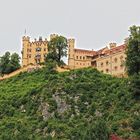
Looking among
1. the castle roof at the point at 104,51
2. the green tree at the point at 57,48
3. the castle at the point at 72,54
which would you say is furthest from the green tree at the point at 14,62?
the castle roof at the point at 104,51

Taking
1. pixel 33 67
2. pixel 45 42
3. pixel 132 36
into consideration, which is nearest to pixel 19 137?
pixel 132 36

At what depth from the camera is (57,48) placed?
104438 mm

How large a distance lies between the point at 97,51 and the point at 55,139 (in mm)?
52647

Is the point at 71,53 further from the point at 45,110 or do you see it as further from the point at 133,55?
the point at 45,110

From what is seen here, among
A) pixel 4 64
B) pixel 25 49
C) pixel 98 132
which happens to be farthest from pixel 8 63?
pixel 98 132

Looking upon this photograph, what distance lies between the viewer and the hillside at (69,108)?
68.0 m

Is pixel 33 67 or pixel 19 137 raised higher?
pixel 33 67

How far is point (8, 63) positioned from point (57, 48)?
9450mm

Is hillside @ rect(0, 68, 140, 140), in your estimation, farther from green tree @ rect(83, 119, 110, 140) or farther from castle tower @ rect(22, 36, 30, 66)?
castle tower @ rect(22, 36, 30, 66)

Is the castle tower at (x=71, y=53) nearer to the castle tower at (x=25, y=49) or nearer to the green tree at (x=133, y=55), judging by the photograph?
the castle tower at (x=25, y=49)

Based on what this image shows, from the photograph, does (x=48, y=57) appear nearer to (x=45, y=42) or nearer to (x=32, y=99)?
(x=45, y=42)

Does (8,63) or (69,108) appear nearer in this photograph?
(69,108)

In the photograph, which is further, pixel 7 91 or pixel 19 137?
pixel 7 91

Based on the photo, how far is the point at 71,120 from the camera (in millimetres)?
73438
